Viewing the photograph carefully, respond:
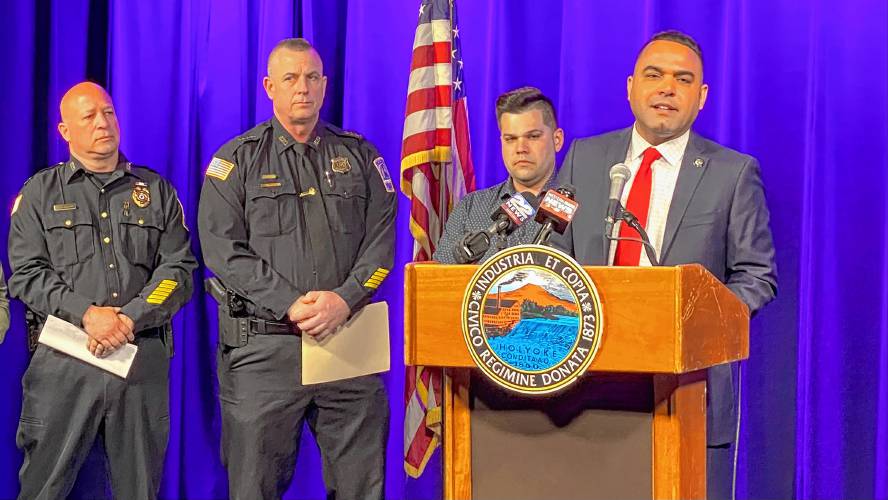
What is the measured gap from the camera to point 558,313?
1876mm

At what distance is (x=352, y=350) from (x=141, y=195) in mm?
986

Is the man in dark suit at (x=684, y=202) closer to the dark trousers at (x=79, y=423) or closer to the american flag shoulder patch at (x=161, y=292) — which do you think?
the american flag shoulder patch at (x=161, y=292)

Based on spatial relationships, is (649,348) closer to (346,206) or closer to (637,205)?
(637,205)

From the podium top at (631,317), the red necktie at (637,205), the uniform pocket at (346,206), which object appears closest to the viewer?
A: the podium top at (631,317)

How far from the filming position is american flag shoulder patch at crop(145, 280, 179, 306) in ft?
11.7

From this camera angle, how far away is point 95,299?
3.57 metres

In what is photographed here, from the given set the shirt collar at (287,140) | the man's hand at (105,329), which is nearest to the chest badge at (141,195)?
the man's hand at (105,329)

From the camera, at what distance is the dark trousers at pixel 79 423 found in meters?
3.54

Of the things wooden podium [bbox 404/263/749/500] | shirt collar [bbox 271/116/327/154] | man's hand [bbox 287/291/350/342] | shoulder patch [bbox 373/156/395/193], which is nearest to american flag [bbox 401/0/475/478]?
shoulder patch [bbox 373/156/395/193]

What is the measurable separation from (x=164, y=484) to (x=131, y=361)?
A: 1111 mm

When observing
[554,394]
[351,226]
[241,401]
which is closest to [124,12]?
[351,226]

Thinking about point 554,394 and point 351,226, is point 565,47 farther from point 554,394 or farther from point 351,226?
point 554,394

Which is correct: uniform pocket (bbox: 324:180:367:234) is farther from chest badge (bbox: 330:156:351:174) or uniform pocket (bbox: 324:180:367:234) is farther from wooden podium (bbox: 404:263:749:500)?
wooden podium (bbox: 404:263:749:500)

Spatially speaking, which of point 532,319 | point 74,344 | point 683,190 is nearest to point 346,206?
point 74,344
